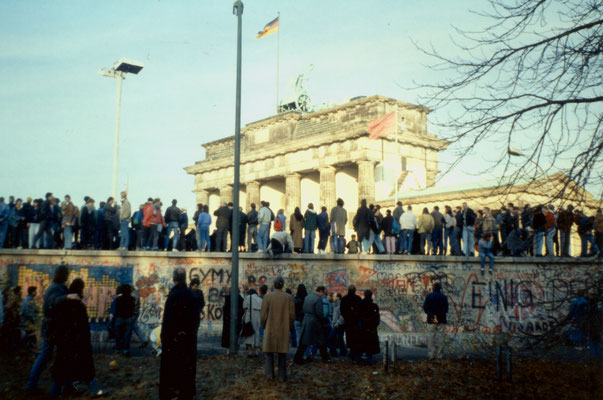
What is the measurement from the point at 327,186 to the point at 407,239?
20530 millimetres

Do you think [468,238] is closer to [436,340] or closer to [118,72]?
[436,340]

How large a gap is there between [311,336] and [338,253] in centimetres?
792

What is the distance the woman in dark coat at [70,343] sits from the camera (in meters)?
8.33

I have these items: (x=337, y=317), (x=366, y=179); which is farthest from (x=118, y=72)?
(x=337, y=317)

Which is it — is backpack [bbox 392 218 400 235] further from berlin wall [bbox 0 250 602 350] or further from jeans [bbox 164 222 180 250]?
jeans [bbox 164 222 180 250]

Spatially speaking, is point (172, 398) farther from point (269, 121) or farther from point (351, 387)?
point (269, 121)

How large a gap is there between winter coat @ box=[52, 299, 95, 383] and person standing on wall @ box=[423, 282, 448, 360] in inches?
327

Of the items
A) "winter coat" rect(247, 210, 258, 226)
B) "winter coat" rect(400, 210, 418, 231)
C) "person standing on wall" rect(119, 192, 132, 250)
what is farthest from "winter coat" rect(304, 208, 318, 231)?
"person standing on wall" rect(119, 192, 132, 250)

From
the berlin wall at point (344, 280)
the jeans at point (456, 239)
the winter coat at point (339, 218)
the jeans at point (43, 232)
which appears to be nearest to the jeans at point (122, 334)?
the berlin wall at point (344, 280)

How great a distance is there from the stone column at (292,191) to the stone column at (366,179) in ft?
19.4

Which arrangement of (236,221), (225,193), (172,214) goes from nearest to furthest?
(236,221), (172,214), (225,193)

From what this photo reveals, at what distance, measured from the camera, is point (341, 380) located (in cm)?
1110

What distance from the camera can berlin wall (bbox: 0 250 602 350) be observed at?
1741 centimetres

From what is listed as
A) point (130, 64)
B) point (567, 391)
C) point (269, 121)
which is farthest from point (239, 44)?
point (269, 121)
